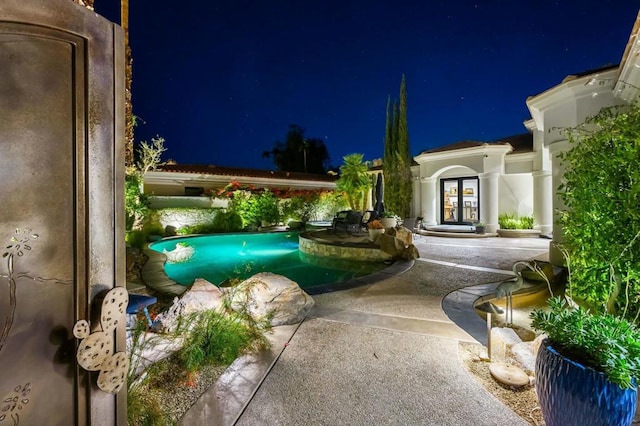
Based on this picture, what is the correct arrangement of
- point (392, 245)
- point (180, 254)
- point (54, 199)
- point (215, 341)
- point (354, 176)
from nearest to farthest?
point (54, 199)
point (215, 341)
point (392, 245)
point (180, 254)
point (354, 176)

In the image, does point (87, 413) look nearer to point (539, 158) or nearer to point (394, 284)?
point (394, 284)

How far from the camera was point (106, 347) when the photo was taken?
1459 millimetres

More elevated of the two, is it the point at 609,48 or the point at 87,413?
the point at 609,48

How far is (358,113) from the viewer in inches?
2419

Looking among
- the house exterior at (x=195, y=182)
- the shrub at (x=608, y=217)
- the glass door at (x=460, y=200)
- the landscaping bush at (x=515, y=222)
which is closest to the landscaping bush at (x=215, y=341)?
the shrub at (x=608, y=217)

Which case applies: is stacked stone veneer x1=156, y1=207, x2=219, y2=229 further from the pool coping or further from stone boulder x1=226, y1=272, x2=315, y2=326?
stone boulder x1=226, y1=272, x2=315, y2=326

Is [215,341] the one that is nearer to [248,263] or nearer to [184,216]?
[248,263]

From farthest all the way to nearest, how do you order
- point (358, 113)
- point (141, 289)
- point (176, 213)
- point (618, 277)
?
point (358, 113)
point (176, 213)
point (141, 289)
point (618, 277)

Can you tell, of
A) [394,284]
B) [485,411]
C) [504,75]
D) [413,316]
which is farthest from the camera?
[504,75]

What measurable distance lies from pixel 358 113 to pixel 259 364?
63.0 m

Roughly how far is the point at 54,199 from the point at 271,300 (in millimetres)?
3090

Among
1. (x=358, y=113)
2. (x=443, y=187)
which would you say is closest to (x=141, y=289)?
(x=443, y=187)

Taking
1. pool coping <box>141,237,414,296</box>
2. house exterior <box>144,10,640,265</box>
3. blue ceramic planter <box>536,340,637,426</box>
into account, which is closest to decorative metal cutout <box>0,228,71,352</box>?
blue ceramic planter <box>536,340,637,426</box>

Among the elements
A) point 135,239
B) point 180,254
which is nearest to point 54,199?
point 180,254
